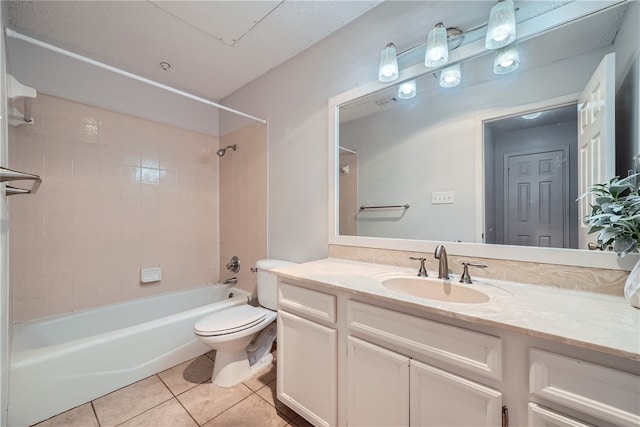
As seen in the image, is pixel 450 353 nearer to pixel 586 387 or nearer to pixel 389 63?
pixel 586 387

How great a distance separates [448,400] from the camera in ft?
2.70

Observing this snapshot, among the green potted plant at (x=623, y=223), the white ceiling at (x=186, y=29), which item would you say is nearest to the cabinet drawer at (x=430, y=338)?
the green potted plant at (x=623, y=223)

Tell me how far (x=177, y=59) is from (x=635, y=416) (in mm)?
2979

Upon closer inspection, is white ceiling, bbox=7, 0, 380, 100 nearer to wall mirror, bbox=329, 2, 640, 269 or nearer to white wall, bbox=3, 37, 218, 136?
white wall, bbox=3, 37, 218, 136

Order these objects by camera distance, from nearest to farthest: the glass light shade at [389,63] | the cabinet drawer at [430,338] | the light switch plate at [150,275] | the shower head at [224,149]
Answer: the cabinet drawer at [430,338] → the glass light shade at [389,63] → the light switch plate at [150,275] → the shower head at [224,149]

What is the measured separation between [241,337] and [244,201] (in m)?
1.30

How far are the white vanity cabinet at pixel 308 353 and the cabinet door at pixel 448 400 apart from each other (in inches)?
14.4

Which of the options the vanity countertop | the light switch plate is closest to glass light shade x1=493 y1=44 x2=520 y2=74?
the vanity countertop

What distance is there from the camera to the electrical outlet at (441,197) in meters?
1.33

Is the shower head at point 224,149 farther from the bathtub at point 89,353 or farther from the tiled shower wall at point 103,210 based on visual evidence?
the bathtub at point 89,353

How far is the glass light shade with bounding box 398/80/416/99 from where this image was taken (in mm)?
1446

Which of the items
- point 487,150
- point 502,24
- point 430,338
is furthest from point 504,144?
point 430,338

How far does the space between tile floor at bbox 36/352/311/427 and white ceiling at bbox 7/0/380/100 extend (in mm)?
2397

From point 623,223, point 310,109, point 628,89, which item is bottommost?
point 623,223
